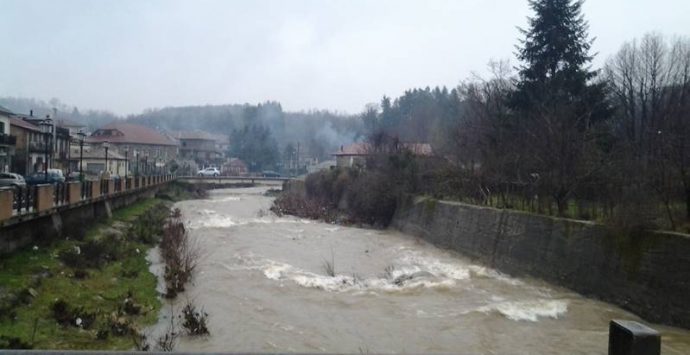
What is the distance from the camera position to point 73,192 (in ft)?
71.3

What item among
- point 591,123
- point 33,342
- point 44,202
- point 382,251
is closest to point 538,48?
point 591,123

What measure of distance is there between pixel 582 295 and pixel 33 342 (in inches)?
584

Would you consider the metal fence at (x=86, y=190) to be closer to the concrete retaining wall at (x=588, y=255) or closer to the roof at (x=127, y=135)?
the concrete retaining wall at (x=588, y=255)

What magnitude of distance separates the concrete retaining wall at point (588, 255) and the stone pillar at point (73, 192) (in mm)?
17082

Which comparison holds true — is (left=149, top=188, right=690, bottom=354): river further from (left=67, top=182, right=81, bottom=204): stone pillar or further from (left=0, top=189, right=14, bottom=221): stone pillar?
(left=67, top=182, right=81, bottom=204): stone pillar

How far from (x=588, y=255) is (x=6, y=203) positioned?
55.9 feet

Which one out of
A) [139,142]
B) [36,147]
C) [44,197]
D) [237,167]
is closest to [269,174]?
[237,167]

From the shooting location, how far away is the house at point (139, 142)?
9319 cm

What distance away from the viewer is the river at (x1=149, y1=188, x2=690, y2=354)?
38.9 ft

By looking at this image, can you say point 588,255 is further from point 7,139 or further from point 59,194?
point 7,139

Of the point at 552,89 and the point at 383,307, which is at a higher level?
the point at 552,89

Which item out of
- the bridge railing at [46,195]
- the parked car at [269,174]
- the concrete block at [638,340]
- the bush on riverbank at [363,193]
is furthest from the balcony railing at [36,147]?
the concrete block at [638,340]

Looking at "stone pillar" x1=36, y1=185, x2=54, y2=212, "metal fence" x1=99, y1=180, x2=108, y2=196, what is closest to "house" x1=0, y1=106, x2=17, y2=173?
"metal fence" x1=99, y1=180, x2=108, y2=196

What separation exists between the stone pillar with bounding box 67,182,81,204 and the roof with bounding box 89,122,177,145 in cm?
7472
